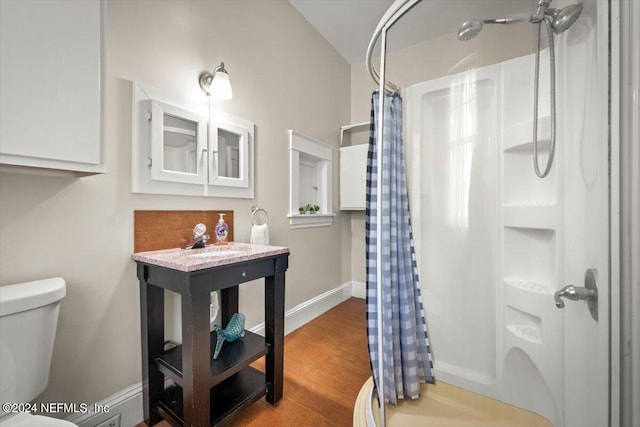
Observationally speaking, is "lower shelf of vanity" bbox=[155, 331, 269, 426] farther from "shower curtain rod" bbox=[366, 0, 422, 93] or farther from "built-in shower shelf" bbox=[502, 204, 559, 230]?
"shower curtain rod" bbox=[366, 0, 422, 93]

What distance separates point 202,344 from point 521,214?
146cm

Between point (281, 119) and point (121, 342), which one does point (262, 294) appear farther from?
point (281, 119)

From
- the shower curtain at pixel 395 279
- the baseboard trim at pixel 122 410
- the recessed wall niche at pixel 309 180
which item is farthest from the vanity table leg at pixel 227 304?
the shower curtain at pixel 395 279

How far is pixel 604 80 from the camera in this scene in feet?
1.96

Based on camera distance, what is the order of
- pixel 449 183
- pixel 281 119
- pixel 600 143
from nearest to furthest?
pixel 600 143, pixel 449 183, pixel 281 119

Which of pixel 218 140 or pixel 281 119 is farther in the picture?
pixel 281 119

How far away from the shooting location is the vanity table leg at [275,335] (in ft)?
4.56

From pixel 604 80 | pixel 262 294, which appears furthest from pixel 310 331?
pixel 604 80

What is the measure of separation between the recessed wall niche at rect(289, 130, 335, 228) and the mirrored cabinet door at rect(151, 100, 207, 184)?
2.78 ft

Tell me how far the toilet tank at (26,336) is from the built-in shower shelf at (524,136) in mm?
1855

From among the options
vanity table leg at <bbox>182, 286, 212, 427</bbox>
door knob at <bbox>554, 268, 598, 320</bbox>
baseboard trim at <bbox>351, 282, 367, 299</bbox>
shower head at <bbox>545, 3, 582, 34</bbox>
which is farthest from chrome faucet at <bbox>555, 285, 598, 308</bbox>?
baseboard trim at <bbox>351, 282, 367, 299</bbox>

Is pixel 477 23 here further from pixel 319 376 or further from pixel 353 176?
pixel 319 376

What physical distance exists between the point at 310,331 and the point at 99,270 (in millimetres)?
1619

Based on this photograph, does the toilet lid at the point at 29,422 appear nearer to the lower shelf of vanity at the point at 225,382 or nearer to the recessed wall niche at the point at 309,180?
the lower shelf of vanity at the point at 225,382
